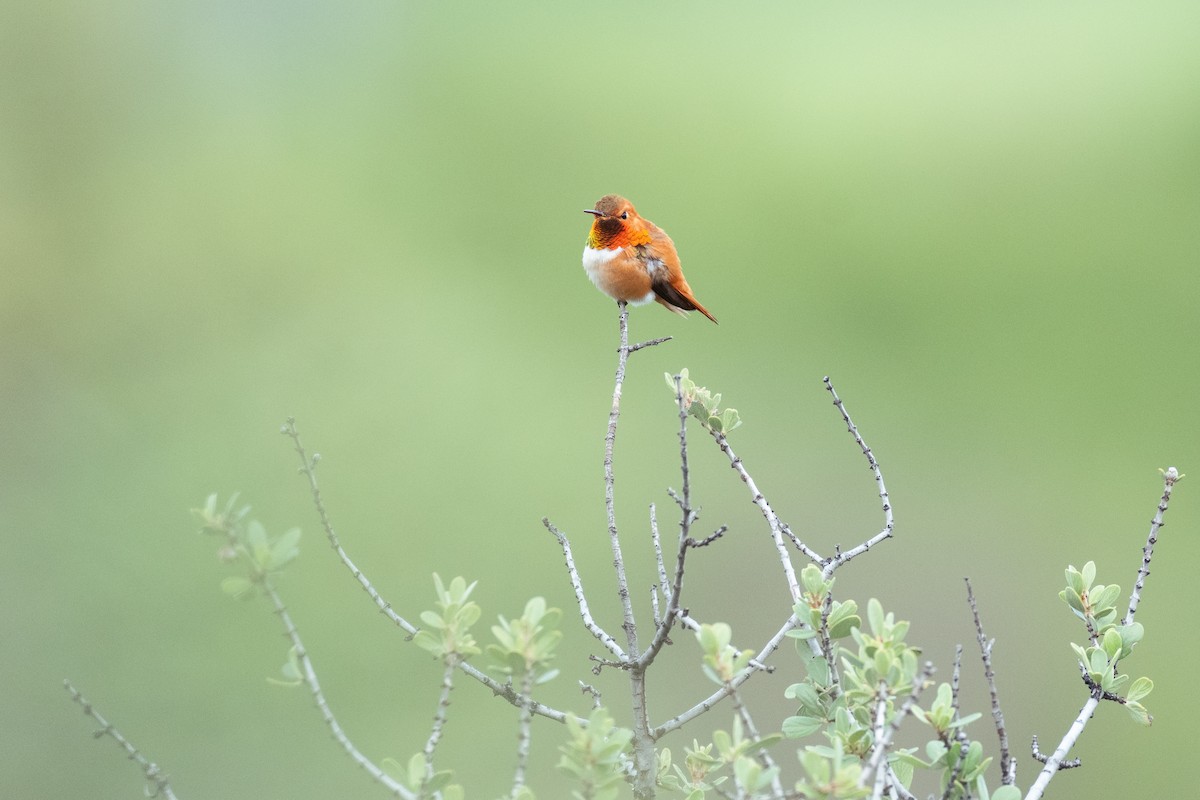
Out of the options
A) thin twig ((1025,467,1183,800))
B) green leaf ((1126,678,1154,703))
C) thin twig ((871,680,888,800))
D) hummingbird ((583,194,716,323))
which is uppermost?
hummingbird ((583,194,716,323))

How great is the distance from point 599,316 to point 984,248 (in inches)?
71.3

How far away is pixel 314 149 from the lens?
5418mm

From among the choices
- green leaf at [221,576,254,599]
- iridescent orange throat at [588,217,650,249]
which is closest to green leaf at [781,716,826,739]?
green leaf at [221,576,254,599]

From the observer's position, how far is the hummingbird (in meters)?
1.80

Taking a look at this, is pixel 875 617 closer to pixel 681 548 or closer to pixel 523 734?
pixel 681 548

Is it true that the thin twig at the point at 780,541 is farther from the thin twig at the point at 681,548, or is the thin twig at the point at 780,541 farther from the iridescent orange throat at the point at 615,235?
the iridescent orange throat at the point at 615,235

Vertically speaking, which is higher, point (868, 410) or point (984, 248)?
point (984, 248)

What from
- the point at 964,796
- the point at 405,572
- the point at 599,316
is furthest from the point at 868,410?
the point at 964,796

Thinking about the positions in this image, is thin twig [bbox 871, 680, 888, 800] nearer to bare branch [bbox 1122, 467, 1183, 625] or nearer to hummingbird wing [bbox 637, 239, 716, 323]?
bare branch [bbox 1122, 467, 1183, 625]

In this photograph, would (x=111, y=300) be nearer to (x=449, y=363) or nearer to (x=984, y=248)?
(x=449, y=363)

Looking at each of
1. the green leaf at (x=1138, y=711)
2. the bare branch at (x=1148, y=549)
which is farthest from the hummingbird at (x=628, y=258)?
the green leaf at (x=1138, y=711)

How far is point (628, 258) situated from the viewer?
5.91 ft

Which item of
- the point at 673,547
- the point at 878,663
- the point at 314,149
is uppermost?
the point at 314,149

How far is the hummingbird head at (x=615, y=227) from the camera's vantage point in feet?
5.98
